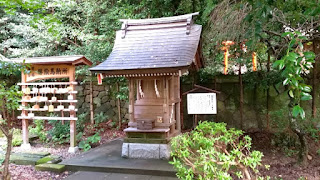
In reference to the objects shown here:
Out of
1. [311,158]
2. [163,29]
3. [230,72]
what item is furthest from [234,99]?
[163,29]

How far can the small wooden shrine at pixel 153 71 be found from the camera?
17.7 feet

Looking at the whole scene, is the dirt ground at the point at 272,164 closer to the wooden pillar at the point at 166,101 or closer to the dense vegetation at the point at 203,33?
the dense vegetation at the point at 203,33

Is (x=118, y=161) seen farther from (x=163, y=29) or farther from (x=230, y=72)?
(x=230, y=72)

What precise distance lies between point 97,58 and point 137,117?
3362 millimetres

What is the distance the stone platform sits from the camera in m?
4.87

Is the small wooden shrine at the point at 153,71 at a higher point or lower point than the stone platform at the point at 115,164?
higher

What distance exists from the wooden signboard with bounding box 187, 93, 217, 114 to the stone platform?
5.23 feet

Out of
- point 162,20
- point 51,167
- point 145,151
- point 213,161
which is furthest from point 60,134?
point 213,161

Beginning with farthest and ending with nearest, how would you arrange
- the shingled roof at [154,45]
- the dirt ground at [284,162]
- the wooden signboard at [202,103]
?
the wooden signboard at [202,103]
the shingled roof at [154,45]
the dirt ground at [284,162]

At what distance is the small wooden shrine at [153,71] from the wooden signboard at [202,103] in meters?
0.48

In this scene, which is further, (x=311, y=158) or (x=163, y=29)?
(x=163, y=29)

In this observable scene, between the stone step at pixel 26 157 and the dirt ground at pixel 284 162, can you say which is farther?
the stone step at pixel 26 157

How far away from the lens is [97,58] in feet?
27.2

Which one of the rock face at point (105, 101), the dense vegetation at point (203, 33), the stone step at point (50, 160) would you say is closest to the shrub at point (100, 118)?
the rock face at point (105, 101)
